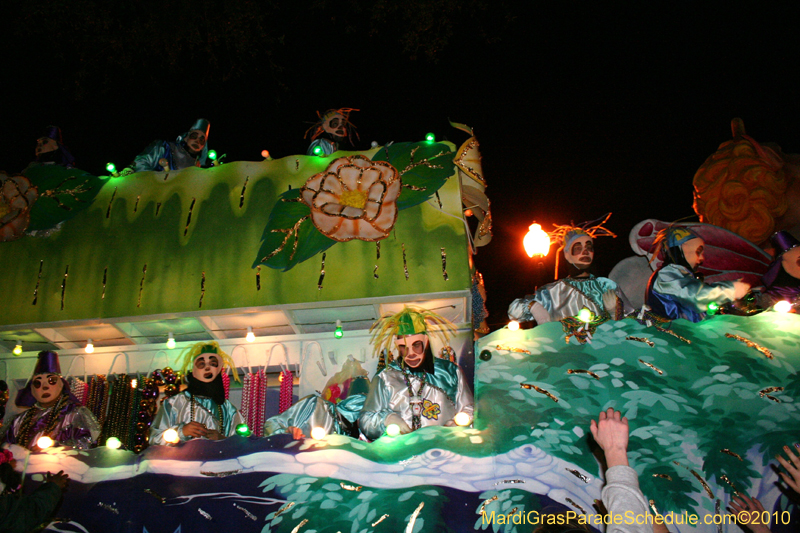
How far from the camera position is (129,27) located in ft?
18.2

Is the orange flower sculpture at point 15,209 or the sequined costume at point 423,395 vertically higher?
the orange flower sculpture at point 15,209

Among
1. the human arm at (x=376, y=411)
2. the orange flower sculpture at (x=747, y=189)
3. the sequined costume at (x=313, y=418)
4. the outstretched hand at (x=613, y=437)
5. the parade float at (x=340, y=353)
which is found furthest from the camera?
the orange flower sculpture at (x=747, y=189)

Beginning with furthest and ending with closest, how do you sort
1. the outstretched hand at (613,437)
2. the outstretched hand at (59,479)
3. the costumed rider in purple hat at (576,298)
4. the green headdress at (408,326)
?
the costumed rider in purple hat at (576,298)
the green headdress at (408,326)
the outstretched hand at (59,479)
the outstretched hand at (613,437)

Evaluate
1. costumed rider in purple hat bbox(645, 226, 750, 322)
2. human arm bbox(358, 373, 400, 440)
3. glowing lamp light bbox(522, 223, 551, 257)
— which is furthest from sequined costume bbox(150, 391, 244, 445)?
costumed rider in purple hat bbox(645, 226, 750, 322)

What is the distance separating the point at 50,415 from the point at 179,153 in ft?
7.60

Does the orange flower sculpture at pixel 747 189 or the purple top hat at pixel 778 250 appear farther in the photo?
the orange flower sculpture at pixel 747 189

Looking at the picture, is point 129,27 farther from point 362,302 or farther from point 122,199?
point 362,302

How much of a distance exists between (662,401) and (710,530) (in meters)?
0.64

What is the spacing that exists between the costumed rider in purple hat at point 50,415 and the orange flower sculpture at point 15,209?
1.02 metres

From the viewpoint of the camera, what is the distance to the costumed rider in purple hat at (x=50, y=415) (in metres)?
4.06

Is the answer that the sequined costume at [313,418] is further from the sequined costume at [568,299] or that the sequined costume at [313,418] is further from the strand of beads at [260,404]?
the sequined costume at [568,299]

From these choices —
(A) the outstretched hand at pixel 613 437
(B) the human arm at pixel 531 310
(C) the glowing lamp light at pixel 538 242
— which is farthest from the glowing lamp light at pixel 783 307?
(A) the outstretched hand at pixel 613 437

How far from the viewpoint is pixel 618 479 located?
1.85m

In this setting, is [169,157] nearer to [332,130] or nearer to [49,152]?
[49,152]
